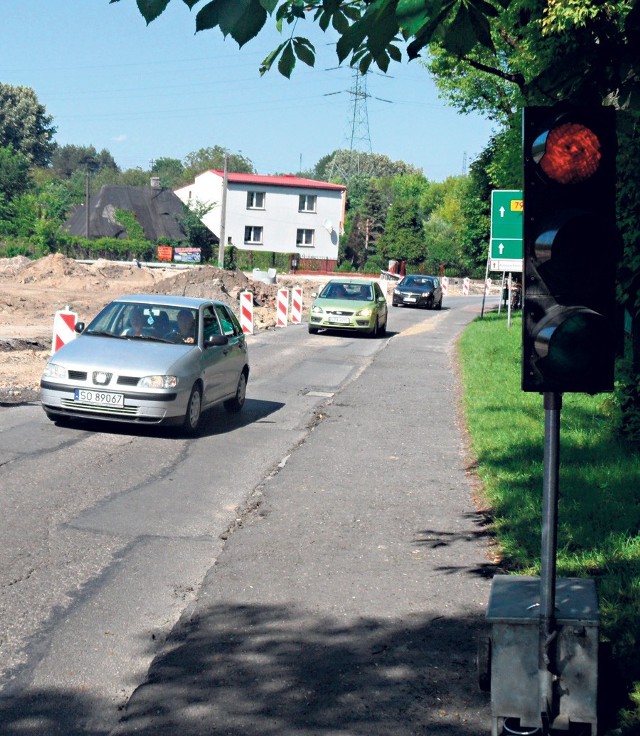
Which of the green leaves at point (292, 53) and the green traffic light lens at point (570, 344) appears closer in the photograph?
the green traffic light lens at point (570, 344)

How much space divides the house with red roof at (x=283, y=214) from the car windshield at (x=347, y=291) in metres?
61.3

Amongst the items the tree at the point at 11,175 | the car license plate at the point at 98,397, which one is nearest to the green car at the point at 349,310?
the car license plate at the point at 98,397

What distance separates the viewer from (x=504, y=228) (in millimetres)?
27547

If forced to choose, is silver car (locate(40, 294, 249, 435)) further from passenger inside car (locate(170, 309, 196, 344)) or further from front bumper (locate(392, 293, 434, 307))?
front bumper (locate(392, 293, 434, 307))

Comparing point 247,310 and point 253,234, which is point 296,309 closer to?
point 247,310

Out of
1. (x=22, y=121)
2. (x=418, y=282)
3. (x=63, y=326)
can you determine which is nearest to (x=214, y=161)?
(x=22, y=121)

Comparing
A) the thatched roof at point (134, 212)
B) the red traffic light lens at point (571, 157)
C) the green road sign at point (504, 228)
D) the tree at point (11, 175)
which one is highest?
the tree at point (11, 175)

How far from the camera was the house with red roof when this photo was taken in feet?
307

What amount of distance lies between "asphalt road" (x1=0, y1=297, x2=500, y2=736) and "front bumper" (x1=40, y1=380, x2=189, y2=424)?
10.2 inches

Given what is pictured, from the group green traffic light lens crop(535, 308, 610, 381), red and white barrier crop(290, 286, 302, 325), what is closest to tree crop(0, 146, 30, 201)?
red and white barrier crop(290, 286, 302, 325)

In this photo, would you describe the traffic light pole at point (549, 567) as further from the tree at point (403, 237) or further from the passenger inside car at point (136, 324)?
the tree at point (403, 237)

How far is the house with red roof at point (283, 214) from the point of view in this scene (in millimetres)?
93625

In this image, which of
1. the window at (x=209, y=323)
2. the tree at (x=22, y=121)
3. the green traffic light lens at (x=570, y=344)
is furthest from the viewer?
the tree at (x=22, y=121)

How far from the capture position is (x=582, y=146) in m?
4.36
